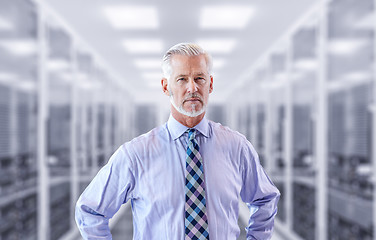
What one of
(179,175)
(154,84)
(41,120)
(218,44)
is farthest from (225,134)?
(154,84)

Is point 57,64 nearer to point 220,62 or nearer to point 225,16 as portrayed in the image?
point 225,16

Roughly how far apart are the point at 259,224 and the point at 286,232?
353 cm

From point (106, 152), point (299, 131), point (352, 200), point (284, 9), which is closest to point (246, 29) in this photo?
point (284, 9)

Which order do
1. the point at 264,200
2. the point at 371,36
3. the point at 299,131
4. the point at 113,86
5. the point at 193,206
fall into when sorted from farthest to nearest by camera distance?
the point at 113,86 → the point at 299,131 → the point at 371,36 → the point at 264,200 → the point at 193,206

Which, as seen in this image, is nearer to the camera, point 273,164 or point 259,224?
point 259,224

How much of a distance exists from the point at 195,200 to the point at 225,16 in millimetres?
3129

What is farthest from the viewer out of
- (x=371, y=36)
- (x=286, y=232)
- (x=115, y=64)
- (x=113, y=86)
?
(x=113, y=86)

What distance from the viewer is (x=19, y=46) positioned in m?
2.82

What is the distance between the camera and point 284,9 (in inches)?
148

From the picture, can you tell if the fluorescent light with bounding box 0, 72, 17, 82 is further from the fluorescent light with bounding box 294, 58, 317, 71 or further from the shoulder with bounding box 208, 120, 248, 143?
the fluorescent light with bounding box 294, 58, 317, 71

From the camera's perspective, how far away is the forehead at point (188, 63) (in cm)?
124

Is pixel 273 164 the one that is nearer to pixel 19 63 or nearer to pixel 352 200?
pixel 352 200

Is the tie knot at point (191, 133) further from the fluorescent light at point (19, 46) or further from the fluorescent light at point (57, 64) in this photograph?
the fluorescent light at point (57, 64)

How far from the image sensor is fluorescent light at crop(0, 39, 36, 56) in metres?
2.56
